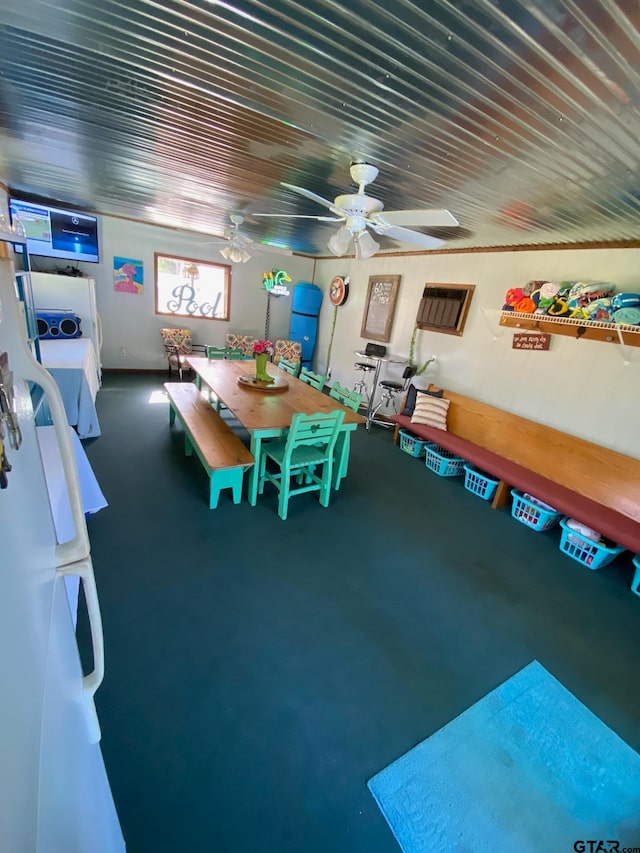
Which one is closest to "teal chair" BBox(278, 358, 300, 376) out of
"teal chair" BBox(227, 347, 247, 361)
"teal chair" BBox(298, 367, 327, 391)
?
"teal chair" BBox(298, 367, 327, 391)

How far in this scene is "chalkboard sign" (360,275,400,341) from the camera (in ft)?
17.5

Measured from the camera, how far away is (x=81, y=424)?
11.7ft

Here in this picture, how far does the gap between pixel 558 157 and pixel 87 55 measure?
2.37 m

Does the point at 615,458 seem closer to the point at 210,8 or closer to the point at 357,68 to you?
the point at 357,68

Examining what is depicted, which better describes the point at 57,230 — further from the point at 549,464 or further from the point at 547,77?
the point at 549,464

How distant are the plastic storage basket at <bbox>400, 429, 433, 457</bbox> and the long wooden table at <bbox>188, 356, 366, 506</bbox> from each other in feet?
4.05

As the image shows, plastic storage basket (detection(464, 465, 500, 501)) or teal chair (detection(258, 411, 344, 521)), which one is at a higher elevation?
teal chair (detection(258, 411, 344, 521))

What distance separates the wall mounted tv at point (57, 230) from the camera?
4.50m


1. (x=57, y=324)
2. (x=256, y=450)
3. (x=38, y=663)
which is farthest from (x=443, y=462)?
(x=57, y=324)

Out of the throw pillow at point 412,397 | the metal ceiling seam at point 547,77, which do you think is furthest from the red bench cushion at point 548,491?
the metal ceiling seam at point 547,77

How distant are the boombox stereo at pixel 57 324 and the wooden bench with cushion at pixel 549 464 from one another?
4.23m

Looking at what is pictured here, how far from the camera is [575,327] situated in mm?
3236

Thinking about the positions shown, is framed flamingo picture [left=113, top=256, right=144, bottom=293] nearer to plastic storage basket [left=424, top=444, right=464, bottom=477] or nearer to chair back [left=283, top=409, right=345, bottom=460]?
chair back [left=283, top=409, right=345, bottom=460]

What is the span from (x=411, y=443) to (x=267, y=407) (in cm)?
213
